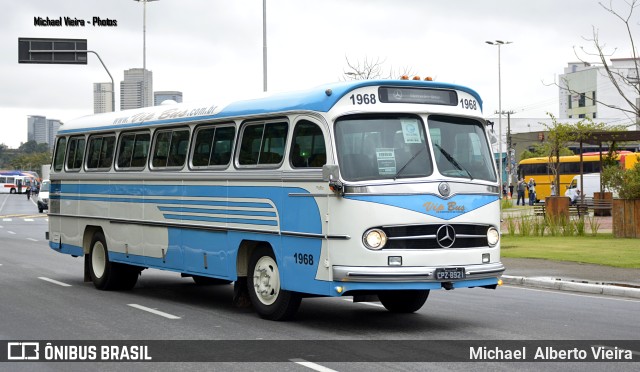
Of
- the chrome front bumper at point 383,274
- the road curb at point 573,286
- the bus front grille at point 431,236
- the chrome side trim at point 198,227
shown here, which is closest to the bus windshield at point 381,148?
the bus front grille at point 431,236

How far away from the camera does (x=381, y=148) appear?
11.5 meters

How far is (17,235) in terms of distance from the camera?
37406 millimetres

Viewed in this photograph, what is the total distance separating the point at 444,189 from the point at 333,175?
133 cm

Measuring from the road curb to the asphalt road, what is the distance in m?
0.52

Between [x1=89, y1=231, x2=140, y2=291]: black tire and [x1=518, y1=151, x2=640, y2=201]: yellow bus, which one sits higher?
[x1=518, y1=151, x2=640, y2=201]: yellow bus

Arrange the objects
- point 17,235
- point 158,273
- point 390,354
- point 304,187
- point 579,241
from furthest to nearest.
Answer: point 17,235 < point 579,241 < point 158,273 < point 304,187 < point 390,354

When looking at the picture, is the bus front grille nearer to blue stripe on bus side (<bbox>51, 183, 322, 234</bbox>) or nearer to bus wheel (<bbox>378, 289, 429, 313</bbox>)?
blue stripe on bus side (<bbox>51, 183, 322, 234</bbox>)

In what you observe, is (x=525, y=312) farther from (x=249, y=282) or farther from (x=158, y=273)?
(x=158, y=273)

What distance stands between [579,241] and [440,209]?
52.7 feet

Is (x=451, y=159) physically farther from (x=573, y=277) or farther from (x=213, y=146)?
(x=573, y=277)

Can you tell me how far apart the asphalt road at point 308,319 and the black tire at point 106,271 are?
0.22 metres

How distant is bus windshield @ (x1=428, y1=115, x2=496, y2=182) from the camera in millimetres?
11852

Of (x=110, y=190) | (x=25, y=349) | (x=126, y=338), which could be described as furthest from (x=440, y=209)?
(x=110, y=190)

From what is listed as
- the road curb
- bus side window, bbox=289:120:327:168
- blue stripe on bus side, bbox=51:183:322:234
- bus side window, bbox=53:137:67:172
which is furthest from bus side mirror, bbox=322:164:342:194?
bus side window, bbox=53:137:67:172
